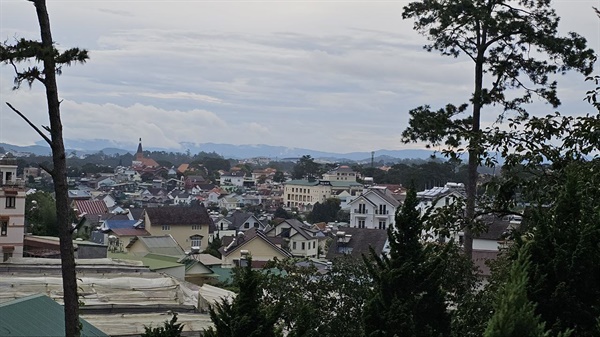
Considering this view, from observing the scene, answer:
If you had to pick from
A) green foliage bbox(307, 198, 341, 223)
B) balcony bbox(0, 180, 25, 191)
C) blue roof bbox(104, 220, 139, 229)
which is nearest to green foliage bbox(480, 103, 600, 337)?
balcony bbox(0, 180, 25, 191)

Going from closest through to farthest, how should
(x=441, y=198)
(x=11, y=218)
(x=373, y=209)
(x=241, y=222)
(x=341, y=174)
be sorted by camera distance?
1. (x=441, y=198)
2. (x=11, y=218)
3. (x=373, y=209)
4. (x=241, y=222)
5. (x=341, y=174)

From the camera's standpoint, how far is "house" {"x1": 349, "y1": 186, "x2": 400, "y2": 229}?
49.0 metres

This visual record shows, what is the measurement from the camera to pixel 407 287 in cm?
804

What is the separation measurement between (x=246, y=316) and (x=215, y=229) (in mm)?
51064

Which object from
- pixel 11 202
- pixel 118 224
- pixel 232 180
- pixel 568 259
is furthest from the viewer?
pixel 232 180

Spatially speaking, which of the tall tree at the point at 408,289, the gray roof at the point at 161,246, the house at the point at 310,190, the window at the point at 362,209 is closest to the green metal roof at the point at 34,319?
the tall tree at the point at 408,289

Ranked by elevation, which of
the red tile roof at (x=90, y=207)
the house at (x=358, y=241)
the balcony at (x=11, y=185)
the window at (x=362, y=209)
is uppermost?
the balcony at (x=11, y=185)

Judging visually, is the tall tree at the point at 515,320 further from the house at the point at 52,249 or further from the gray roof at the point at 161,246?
the gray roof at the point at 161,246

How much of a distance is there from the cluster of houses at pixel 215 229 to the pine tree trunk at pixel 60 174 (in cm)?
233

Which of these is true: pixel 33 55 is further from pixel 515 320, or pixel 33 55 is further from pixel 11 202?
pixel 11 202

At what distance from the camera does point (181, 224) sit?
48125 millimetres

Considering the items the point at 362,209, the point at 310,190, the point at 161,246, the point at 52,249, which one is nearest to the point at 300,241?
the point at 362,209

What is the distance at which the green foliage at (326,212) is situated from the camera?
235 feet

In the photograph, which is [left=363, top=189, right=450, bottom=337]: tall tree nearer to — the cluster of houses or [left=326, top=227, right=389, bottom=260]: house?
the cluster of houses
